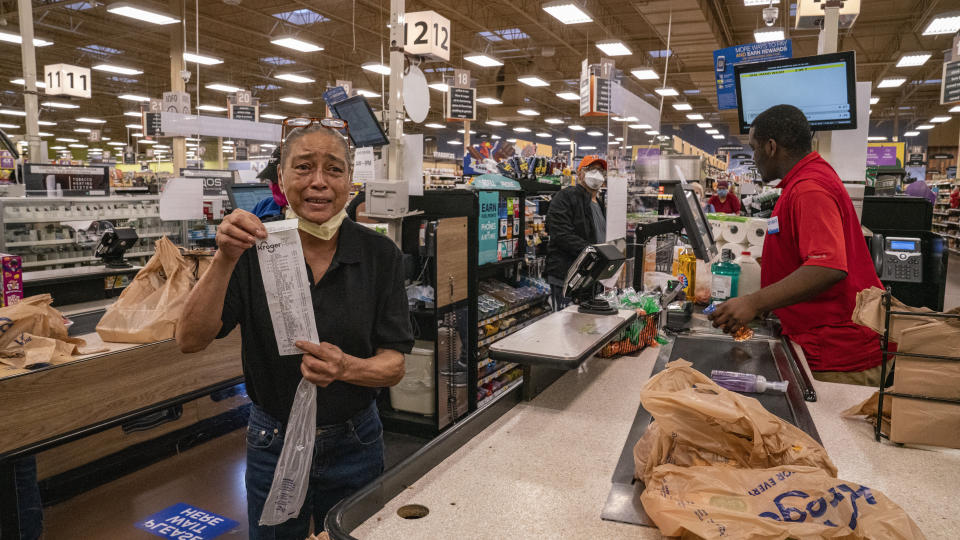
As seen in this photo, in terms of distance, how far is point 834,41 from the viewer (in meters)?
3.18

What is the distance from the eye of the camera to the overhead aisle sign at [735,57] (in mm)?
4430

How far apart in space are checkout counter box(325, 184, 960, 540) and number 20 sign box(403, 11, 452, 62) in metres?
3.67

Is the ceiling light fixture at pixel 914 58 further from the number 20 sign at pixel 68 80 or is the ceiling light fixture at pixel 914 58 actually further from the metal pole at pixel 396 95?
the number 20 sign at pixel 68 80

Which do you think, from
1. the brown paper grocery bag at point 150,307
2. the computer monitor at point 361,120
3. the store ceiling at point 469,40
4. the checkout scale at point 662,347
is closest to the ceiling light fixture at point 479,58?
the store ceiling at point 469,40

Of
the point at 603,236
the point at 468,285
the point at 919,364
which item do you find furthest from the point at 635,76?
the point at 919,364

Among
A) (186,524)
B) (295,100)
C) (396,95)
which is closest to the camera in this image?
(186,524)

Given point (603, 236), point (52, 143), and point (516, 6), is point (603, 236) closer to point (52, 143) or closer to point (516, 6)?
point (516, 6)

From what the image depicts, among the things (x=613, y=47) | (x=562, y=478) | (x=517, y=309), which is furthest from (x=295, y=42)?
(x=562, y=478)

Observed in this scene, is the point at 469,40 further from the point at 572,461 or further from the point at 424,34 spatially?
the point at 572,461

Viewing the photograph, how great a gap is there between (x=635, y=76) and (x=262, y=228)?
1524cm

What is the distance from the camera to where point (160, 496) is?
3445 millimetres

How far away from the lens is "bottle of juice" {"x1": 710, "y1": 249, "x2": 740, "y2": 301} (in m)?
2.98

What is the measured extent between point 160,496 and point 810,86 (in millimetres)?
4063

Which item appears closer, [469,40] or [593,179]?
[593,179]
